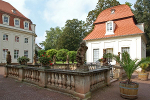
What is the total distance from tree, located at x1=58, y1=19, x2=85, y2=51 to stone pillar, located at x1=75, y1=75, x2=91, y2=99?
111 ft

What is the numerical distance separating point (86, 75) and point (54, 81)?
1872 mm

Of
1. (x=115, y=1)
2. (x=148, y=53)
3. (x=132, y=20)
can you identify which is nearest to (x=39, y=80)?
(x=132, y=20)

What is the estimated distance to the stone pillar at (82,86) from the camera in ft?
13.9

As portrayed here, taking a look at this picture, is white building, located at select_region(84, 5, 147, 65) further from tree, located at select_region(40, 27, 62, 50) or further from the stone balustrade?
tree, located at select_region(40, 27, 62, 50)

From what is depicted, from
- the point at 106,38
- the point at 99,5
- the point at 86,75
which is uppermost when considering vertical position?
the point at 99,5

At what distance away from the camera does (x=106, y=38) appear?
1599 centimetres

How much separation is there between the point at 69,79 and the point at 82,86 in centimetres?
75

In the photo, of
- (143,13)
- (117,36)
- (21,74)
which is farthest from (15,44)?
(143,13)

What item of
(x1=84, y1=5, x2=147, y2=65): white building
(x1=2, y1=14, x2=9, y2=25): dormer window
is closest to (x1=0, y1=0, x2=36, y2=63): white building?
(x1=2, y1=14, x2=9, y2=25): dormer window

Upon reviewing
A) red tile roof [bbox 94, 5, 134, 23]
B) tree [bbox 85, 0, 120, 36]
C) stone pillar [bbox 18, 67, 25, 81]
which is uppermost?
tree [bbox 85, 0, 120, 36]

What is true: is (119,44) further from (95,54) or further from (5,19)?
(5,19)

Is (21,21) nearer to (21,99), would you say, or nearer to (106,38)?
(106,38)

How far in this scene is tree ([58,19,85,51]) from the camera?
38.6 metres

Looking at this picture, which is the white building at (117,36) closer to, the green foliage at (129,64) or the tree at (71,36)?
the green foliage at (129,64)
